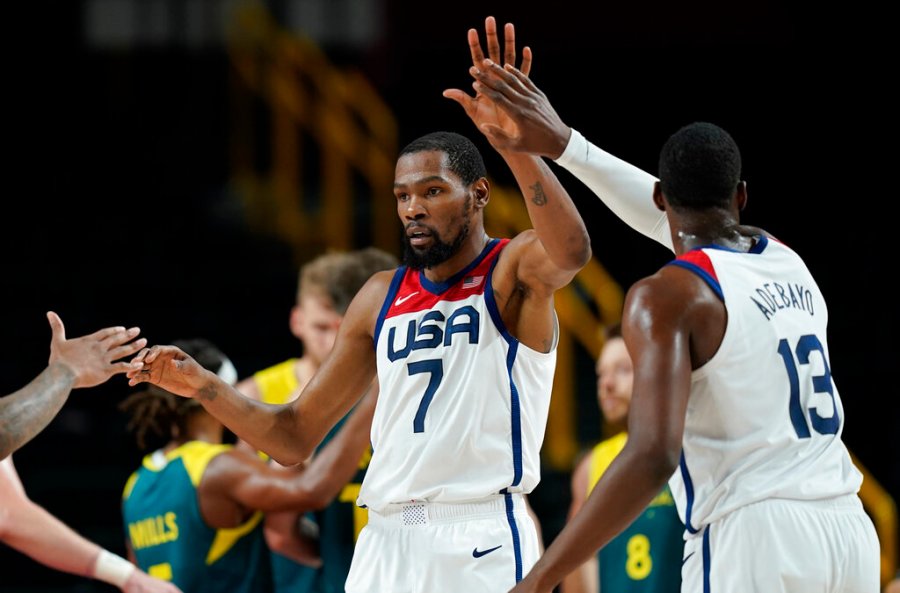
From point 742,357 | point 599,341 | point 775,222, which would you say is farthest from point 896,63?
point 742,357

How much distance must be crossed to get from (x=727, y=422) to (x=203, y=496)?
2.90 m

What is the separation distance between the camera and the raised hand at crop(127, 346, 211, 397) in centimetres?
470

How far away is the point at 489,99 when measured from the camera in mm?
4129

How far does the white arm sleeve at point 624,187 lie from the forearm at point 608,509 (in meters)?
1.15

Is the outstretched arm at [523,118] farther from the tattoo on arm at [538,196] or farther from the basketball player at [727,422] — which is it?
the basketball player at [727,422]

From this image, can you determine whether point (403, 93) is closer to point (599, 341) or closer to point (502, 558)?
point (599, 341)

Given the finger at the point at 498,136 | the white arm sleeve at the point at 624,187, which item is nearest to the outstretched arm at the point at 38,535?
the white arm sleeve at the point at 624,187

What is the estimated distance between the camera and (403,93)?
1652 cm

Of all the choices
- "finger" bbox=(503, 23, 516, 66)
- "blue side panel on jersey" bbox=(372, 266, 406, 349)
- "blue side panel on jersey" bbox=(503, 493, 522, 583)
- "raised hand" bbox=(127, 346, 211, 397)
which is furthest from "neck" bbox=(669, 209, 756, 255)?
"raised hand" bbox=(127, 346, 211, 397)

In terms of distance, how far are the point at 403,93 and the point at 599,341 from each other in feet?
20.9

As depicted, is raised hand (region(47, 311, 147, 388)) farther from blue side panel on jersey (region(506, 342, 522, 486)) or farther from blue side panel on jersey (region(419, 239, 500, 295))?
blue side panel on jersey (region(506, 342, 522, 486))

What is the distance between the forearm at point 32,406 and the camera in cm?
450

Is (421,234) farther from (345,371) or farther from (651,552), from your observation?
(651,552)

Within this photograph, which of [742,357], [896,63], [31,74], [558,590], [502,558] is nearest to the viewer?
[742,357]
